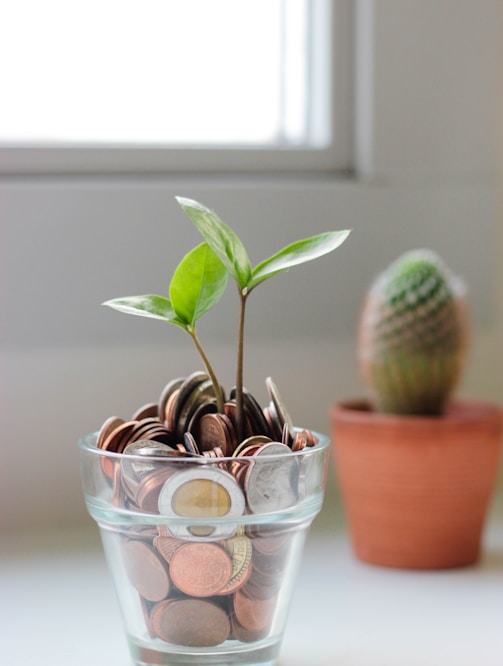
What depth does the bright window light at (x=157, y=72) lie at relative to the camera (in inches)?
44.8

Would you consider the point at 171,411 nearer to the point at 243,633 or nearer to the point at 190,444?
the point at 190,444

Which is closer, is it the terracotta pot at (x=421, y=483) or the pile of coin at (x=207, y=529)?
the pile of coin at (x=207, y=529)

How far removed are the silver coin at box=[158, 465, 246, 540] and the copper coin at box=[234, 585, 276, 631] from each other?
48 mm

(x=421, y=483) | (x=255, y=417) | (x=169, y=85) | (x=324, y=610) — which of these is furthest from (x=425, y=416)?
(x=169, y=85)

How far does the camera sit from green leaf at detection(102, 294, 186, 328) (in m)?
0.66

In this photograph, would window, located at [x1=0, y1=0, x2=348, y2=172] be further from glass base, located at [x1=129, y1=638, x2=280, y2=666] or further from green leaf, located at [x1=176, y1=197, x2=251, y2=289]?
glass base, located at [x1=129, y1=638, x2=280, y2=666]

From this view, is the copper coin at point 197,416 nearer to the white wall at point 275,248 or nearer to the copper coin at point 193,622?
the copper coin at point 193,622

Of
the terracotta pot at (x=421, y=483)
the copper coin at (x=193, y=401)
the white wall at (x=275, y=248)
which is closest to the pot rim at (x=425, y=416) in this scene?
the terracotta pot at (x=421, y=483)

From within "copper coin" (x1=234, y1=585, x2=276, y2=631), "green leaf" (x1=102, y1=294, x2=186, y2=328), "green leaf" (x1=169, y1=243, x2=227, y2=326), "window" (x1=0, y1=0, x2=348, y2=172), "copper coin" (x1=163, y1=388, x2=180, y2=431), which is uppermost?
"window" (x1=0, y1=0, x2=348, y2=172)

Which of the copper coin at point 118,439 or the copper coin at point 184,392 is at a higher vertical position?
the copper coin at point 184,392

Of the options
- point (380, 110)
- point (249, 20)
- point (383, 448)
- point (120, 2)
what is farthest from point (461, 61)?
point (383, 448)

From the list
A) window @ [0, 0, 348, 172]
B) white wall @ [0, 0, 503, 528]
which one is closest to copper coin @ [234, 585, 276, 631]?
white wall @ [0, 0, 503, 528]

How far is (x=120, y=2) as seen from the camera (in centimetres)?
116

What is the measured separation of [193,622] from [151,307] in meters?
0.21
